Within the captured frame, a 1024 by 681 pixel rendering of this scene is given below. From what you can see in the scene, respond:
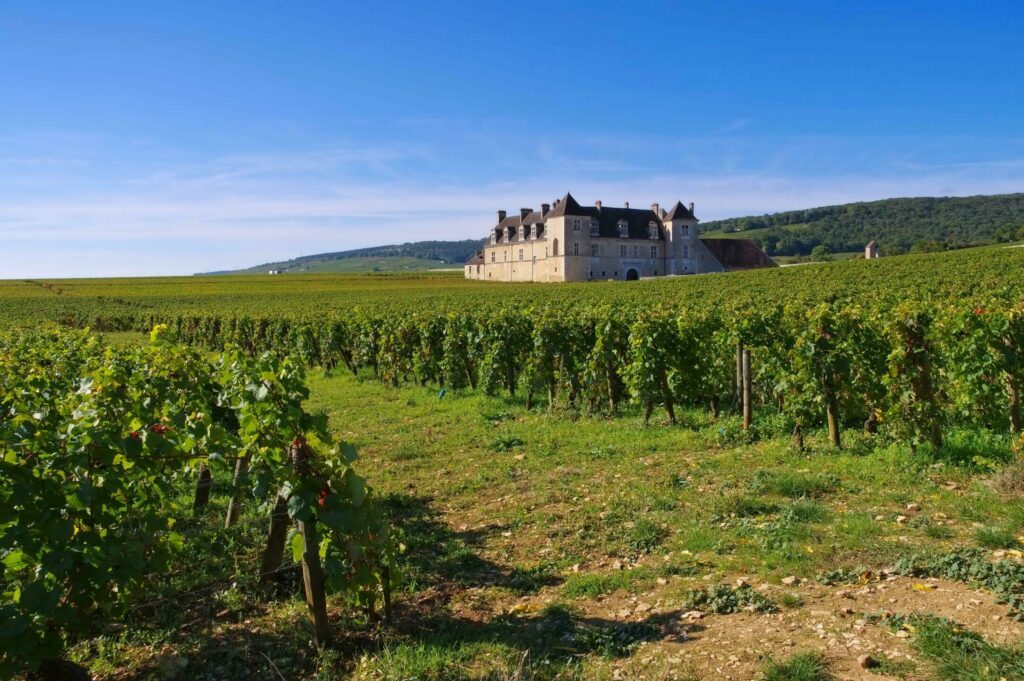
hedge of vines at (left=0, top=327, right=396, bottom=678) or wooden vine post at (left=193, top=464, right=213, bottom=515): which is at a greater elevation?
hedge of vines at (left=0, top=327, right=396, bottom=678)

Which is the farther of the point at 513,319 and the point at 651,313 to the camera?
the point at 513,319

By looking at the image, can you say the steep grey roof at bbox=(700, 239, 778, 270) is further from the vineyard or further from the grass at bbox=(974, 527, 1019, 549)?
the grass at bbox=(974, 527, 1019, 549)

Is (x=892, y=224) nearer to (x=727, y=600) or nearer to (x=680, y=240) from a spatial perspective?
(x=680, y=240)

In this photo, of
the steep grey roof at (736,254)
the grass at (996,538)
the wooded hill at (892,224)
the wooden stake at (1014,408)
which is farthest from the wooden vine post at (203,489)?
the wooded hill at (892,224)

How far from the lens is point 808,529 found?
6312 millimetres

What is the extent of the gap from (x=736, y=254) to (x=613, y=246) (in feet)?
65.5

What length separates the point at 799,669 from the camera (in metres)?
4.04

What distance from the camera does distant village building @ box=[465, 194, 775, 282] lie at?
287 ft

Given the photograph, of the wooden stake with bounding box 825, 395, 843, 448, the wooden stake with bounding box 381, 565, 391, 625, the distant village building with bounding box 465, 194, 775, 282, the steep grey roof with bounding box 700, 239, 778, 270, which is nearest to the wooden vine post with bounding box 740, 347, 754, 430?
the wooden stake with bounding box 825, 395, 843, 448

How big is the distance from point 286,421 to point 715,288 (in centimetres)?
4854

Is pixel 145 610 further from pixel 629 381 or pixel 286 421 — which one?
pixel 629 381

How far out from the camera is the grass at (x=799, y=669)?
3.99m

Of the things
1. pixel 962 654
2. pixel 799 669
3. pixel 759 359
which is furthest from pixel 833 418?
pixel 799 669

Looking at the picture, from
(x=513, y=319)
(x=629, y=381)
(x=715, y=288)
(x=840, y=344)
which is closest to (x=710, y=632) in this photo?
(x=840, y=344)
